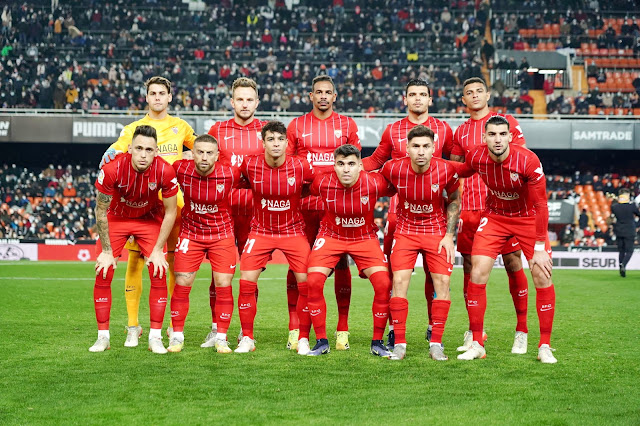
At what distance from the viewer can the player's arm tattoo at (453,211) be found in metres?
7.25

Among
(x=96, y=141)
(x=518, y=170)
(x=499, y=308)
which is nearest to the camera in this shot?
(x=518, y=170)

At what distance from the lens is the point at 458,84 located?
1160 inches

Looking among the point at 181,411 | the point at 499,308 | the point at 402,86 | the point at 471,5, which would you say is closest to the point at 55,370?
the point at 181,411

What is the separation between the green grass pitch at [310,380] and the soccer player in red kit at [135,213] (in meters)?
0.42

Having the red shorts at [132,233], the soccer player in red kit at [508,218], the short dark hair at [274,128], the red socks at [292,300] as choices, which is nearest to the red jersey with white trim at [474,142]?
the soccer player in red kit at [508,218]

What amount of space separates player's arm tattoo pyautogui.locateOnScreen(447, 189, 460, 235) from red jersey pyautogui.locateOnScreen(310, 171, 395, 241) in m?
0.55

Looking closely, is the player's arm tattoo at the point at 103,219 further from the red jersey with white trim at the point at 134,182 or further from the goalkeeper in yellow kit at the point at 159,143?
the goalkeeper in yellow kit at the point at 159,143

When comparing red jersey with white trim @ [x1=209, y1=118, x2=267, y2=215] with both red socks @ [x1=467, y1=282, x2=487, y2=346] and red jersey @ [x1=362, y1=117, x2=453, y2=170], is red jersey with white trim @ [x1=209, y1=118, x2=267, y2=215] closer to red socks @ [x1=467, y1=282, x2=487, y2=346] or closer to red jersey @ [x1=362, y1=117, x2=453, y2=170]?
red jersey @ [x1=362, y1=117, x2=453, y2=170]

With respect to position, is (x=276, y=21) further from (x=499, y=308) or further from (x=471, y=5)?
(x=499, y=308)

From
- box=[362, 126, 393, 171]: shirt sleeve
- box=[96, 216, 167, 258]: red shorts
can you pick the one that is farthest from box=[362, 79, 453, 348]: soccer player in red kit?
box=[96, 216, 167, 258]: red shorts

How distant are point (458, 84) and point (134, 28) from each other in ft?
41.7

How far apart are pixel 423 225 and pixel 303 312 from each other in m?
1.34

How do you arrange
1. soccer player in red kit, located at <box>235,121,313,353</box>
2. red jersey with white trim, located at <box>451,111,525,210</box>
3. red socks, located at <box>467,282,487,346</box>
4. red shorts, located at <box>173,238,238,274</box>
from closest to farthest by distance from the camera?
red socks, located at <box>467,282,487,346</box> → soccer player in red kit, located at <box>235,121,313,353</box> → red shorts, located at <box>173,238,238,274</box> → red jersey with white trim, located at <box>451,111,525,210</box>

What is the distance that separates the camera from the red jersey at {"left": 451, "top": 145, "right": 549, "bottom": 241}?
22.4 ft
